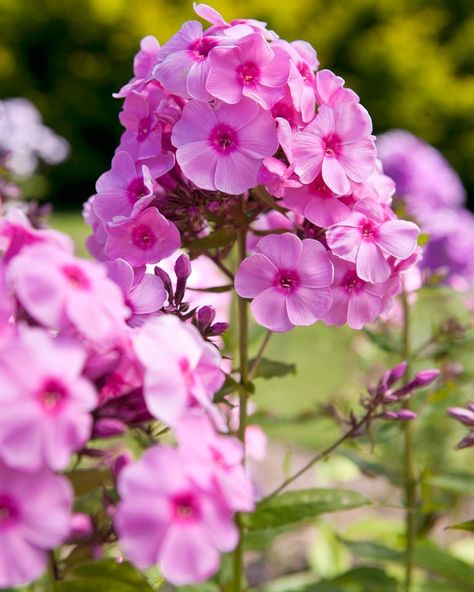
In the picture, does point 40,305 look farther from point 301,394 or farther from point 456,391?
point 301,394

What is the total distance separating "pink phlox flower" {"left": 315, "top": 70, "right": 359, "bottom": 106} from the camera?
0.98 metres

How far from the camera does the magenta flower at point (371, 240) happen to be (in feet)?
3.08

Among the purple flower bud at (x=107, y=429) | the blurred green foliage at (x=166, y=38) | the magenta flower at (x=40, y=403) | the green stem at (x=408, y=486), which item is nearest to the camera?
the magenta flower at (x=40, y=403)

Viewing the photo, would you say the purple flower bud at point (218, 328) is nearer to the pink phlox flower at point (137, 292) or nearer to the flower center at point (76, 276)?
the pink phlox flower at point (137, 292)

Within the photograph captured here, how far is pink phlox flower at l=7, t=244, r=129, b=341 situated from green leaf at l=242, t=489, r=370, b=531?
0.49m

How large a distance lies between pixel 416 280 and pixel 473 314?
0.40m

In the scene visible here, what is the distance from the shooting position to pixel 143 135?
1.00 m

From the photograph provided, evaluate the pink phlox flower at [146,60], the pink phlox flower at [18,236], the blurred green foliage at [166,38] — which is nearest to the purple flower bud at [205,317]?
the pink phlox flower at [18,236]

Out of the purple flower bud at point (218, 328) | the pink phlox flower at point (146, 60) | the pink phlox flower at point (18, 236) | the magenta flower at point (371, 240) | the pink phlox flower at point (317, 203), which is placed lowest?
the purple flower bud at point (218, 328)

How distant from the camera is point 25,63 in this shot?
9664mm

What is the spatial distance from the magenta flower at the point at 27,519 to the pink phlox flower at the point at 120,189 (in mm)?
448

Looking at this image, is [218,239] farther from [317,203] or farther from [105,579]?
[105,579]

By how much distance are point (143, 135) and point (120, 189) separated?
72 millimetres

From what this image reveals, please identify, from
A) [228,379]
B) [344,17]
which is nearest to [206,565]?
[228,379]
